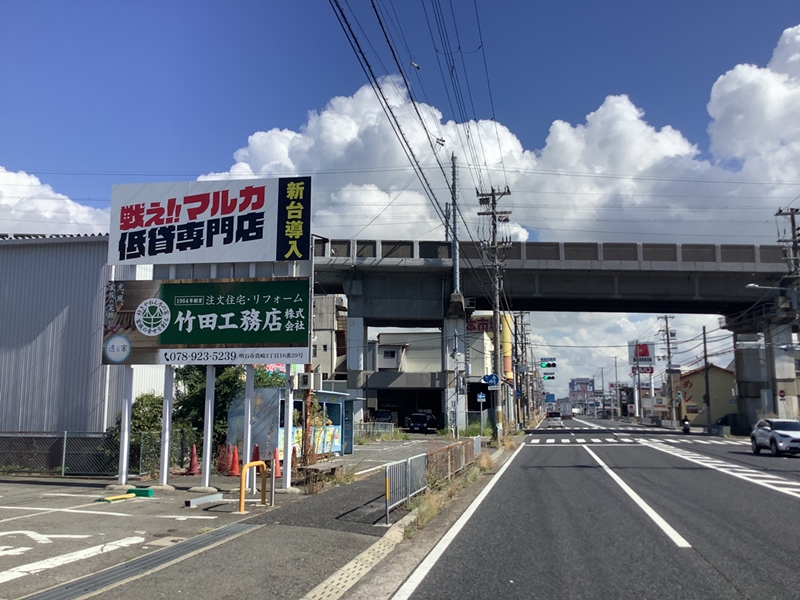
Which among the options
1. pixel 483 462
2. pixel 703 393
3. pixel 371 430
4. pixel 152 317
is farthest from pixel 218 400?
pixel 703 393

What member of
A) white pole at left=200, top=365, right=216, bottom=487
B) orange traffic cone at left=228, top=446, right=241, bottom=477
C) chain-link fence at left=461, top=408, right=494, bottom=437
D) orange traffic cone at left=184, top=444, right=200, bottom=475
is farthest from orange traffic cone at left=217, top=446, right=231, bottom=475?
chain-link fence at left=461, top=408, right=494, bottom=437

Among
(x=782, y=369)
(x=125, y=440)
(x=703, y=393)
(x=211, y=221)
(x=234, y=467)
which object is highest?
(x=211, y=221)

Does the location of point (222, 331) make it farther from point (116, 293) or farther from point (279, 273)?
point (116, 293)

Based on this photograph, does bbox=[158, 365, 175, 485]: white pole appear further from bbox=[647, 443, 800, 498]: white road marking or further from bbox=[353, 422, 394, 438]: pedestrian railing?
bbox=[353, 422, 394, 438]: pedestrian railing

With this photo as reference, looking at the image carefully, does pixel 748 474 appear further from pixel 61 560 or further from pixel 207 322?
pixel 61 560

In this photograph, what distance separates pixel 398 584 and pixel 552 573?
183 centimetres

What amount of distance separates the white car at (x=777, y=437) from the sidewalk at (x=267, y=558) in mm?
22034

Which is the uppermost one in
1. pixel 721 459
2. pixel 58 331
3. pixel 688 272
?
pixel 688 272

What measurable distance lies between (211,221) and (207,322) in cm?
252

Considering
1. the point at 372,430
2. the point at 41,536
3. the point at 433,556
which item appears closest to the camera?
the point at 433,556

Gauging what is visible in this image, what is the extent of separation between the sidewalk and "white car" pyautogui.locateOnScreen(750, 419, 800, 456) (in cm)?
2203

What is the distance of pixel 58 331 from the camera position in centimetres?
2053

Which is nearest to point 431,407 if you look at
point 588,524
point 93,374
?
point 93,374

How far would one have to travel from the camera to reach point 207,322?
16016 mm
